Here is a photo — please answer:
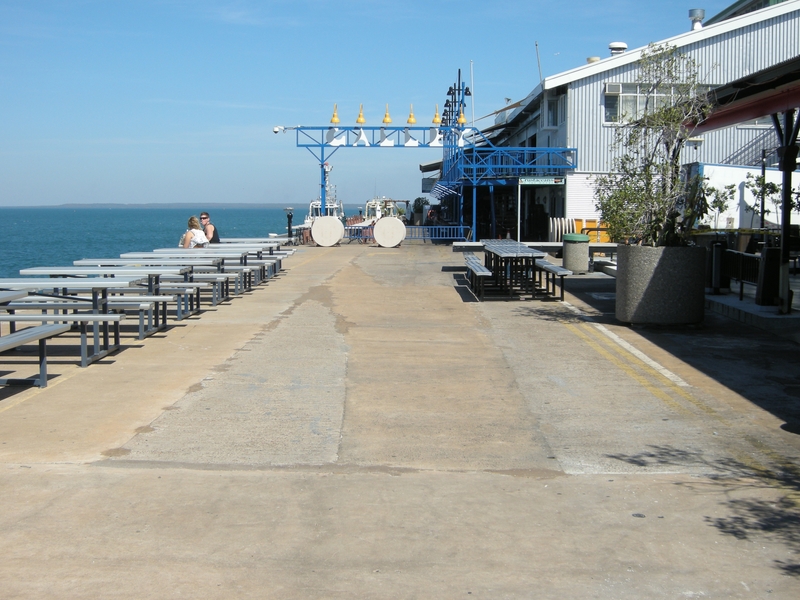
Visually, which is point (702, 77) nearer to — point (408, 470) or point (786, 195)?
point (786, 195)

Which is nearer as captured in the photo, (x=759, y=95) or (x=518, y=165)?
(x=759, y=95)

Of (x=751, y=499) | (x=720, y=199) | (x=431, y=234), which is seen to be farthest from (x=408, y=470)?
(x=431, y=234)

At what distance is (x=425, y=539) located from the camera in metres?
4.80

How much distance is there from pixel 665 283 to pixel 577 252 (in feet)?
29.1

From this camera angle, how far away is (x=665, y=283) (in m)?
11.9

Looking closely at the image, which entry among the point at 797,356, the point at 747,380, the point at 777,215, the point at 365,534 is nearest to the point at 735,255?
the point at 797,356

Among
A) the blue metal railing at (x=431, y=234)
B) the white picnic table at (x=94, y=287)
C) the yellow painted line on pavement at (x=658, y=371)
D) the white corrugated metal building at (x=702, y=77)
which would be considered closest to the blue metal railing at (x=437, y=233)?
the blue metal railing at (x=431, y=234)

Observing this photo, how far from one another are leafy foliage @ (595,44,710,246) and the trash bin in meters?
6.60

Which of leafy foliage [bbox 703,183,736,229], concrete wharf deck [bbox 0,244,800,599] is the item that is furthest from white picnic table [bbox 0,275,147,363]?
leafy foliage [bbox 703,183,736,229]

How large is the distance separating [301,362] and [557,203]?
92.9ft

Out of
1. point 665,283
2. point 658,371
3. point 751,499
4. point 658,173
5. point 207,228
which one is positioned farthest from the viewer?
point 207,228

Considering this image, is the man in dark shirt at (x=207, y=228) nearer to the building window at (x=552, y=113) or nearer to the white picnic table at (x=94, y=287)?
the white picnic table at (x=94, y=287)

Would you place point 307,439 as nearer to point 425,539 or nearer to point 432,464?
point 432,464

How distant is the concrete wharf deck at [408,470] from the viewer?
14.3 ft
